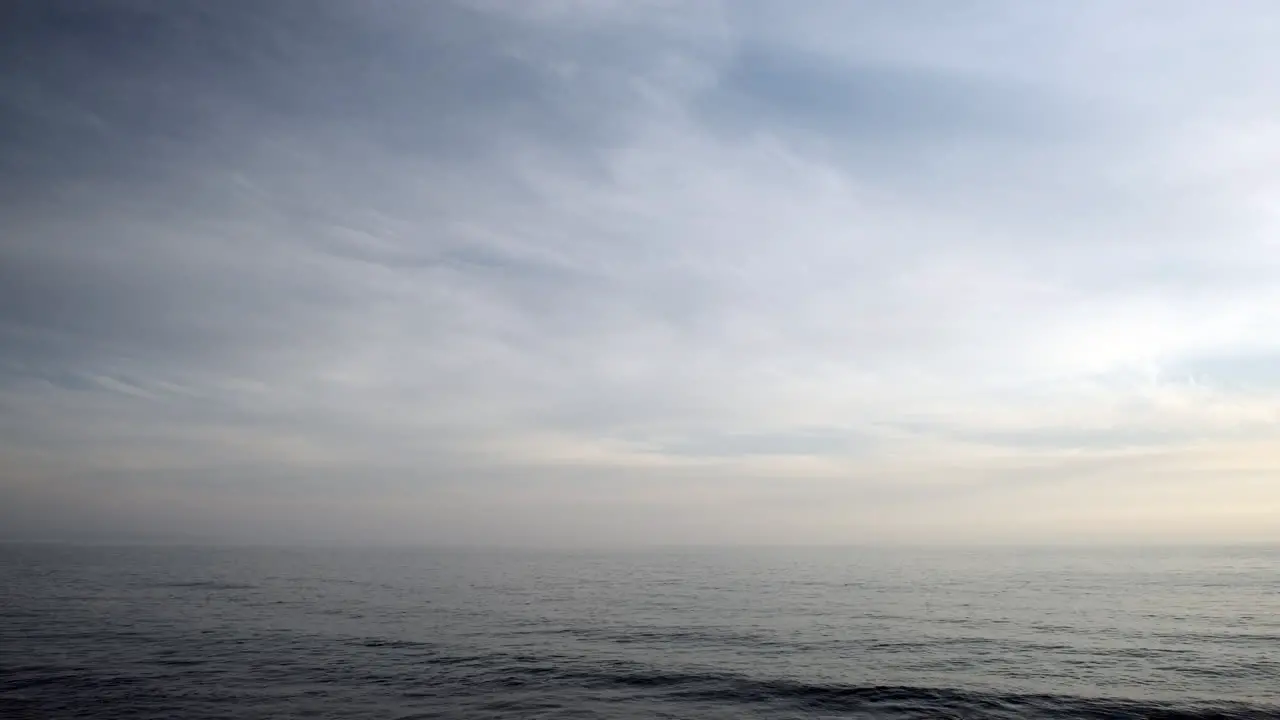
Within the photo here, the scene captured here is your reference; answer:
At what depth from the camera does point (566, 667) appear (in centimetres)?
3672

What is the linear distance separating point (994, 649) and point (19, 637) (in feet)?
200

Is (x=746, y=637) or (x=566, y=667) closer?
(x=566, y=667)

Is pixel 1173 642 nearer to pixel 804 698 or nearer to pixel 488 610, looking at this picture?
pixel 804 698

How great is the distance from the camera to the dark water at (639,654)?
96.5 ft

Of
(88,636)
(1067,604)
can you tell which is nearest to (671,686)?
(88,636)

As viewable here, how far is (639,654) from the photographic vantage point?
1593 inches

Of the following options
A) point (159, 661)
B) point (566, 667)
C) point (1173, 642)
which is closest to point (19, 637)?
point (159, 661)

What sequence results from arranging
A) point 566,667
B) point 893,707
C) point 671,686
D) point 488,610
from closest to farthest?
1. point 893,707
2. point 671,686
3. point 566,667
4. point 488,610

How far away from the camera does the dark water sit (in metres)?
29.4

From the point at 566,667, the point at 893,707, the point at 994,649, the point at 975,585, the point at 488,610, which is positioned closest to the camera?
the point at 893,707

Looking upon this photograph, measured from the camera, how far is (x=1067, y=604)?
64500 mm

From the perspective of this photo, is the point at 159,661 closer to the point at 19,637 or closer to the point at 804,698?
the point at 19,637

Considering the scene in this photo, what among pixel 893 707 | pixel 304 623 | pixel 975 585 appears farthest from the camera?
pixel 975 585

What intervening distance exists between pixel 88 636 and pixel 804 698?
149 feet
